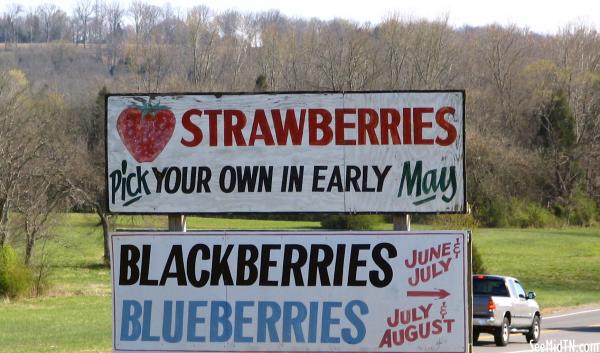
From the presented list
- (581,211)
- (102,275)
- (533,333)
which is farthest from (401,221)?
(581,211)

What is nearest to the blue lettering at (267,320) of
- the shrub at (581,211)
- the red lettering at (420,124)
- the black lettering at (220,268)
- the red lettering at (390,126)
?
the black lettering at (220,268)

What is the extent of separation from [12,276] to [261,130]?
3248 centimetres

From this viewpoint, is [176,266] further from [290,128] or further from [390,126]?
[390,126]

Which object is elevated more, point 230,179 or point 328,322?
point 230,179

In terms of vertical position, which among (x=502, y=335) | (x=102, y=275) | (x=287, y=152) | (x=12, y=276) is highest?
(x=287, y=152)

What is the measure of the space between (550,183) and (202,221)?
137ft

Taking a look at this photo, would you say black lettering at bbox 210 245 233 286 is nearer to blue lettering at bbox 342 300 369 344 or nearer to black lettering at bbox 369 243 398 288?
blue lettering at bbox 342 300 369 344

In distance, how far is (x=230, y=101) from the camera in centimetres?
930

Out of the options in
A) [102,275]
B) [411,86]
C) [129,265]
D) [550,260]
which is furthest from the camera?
[411,86]

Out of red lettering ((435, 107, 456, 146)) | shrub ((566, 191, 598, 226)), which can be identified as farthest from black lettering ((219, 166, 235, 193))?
shrub ((566, 191, 598, 226))

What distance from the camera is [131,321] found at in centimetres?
943

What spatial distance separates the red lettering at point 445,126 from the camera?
903cm

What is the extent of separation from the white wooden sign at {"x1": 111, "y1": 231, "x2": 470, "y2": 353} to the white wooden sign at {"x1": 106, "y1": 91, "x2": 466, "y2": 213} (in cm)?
29

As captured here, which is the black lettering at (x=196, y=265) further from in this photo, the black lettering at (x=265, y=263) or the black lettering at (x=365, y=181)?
the black lettering at (x=365, y=181)
